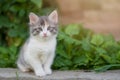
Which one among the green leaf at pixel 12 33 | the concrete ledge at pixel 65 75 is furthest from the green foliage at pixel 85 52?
the green leaf at pixel 12 33

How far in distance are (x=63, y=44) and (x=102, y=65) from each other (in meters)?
0.63

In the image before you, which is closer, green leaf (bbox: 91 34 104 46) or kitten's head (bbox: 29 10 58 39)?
kitten's head (bbox: 29 10 58 39)

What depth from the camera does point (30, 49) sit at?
203 inches

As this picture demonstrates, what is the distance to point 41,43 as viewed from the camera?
5145 mm

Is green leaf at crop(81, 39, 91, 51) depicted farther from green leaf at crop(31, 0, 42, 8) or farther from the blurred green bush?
green leaf at crop(31, 0, 42, 8)

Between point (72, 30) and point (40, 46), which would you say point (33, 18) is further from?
point (72, 30)

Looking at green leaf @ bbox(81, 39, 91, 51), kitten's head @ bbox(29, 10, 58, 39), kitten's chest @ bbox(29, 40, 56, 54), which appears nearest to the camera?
kitten's head @ bbox(29, 10, 58, 39)

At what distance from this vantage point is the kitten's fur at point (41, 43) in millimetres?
5055

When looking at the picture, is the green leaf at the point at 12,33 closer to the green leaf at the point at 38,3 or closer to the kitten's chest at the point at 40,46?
the green leaf at the point at 38,3

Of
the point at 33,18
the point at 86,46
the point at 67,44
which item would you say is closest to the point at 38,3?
the point at 67,44

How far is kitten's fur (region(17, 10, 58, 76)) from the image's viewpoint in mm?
5055

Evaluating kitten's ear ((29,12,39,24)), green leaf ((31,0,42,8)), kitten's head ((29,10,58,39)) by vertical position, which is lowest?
kitten's head ((29,10,58,39))

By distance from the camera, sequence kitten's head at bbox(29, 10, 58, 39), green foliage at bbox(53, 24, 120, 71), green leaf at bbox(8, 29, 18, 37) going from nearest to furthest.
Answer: kitten's head at bbox(29, 10, 58, 39) → green foliage at bbox(53, 24, 120, 71) → green leaf at bbox(8, 29, 18, 37)

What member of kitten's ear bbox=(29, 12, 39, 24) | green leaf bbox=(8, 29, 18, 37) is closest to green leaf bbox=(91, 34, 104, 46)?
kitten's ear bbox=(29, 12, 39, 24)
